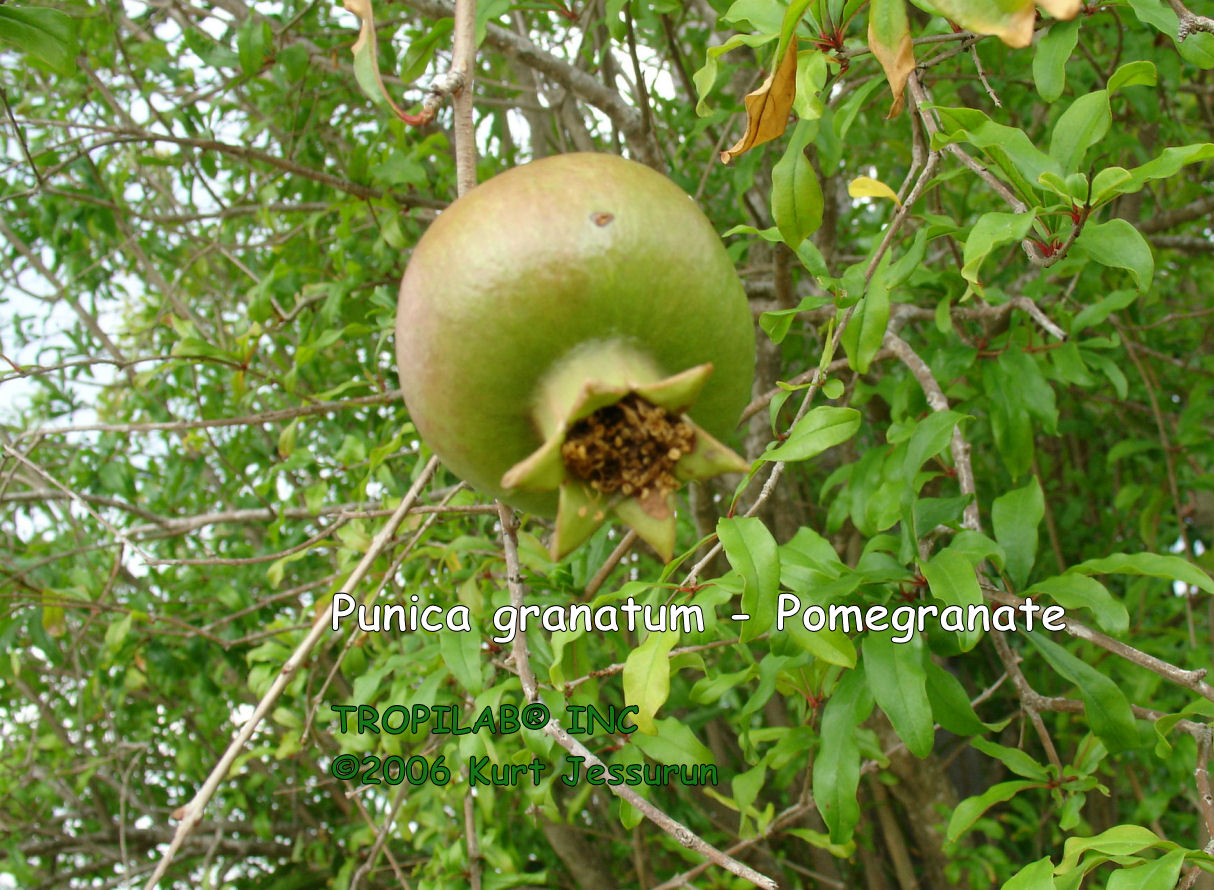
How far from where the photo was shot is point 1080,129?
1220 mm

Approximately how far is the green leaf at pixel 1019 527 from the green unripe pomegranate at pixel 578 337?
0.83 meters

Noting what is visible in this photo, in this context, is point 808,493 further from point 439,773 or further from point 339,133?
point 339,133

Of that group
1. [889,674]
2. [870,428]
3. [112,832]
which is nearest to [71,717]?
[112,832]

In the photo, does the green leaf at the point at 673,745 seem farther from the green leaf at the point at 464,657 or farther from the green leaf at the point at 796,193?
the green leaf at the point at 796,193

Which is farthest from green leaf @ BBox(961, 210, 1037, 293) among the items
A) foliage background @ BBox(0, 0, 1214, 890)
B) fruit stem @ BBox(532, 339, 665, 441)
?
fruit stem @ BBox(532, 339, 665, 441)

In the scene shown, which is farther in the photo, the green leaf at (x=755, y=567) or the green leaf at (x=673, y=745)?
the green leaf at (x=673, y=745)

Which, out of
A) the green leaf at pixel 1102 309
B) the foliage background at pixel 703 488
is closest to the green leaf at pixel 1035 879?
the foliage background at pixel 703 488

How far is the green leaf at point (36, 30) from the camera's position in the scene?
1326mm

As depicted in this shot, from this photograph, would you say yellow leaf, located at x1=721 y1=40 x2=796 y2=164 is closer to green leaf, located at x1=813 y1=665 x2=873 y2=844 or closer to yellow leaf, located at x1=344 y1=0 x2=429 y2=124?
yellow leaf, located at x1=344 y1=0 x2=429 y2=124

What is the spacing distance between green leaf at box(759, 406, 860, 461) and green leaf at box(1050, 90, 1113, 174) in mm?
427

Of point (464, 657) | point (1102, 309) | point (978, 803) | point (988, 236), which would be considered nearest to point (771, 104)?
point (988, 236)

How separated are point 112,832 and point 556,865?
1731 millimetres

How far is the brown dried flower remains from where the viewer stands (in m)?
0.80

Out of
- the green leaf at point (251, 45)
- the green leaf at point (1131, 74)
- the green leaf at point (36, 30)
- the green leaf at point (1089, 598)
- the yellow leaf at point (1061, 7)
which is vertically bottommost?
the green leaf at point (1089, 598)
